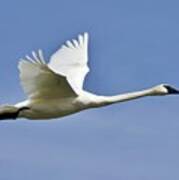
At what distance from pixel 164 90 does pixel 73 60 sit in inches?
139

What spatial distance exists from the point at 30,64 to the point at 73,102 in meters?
2.32

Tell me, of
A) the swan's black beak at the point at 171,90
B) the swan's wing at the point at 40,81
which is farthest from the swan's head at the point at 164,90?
the swan's wing at the point at 40,81

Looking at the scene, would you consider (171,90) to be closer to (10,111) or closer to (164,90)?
(164,90)

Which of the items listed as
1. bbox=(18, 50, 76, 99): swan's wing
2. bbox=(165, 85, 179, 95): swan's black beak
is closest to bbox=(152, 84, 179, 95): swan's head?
bbox=(165, 85, 179, 95): swan's black beak

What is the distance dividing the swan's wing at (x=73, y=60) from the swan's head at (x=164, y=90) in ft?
7.12

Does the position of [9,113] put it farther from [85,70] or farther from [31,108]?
[85,70]

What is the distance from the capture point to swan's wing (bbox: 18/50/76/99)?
3148 centimetres

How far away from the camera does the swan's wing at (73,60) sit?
121ft

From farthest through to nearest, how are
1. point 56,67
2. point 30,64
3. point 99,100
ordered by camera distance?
1. point 56,67
2. point 99,100
3. point 30,64

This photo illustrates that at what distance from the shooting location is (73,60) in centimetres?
3819

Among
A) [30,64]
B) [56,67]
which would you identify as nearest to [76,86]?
[56,67]

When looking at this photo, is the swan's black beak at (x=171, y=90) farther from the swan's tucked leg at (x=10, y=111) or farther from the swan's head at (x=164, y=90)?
the swan's tucked leg at (x=10, y=111)

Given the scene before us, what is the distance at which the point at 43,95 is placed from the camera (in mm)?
34156

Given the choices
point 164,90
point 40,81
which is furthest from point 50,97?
point 164,90
